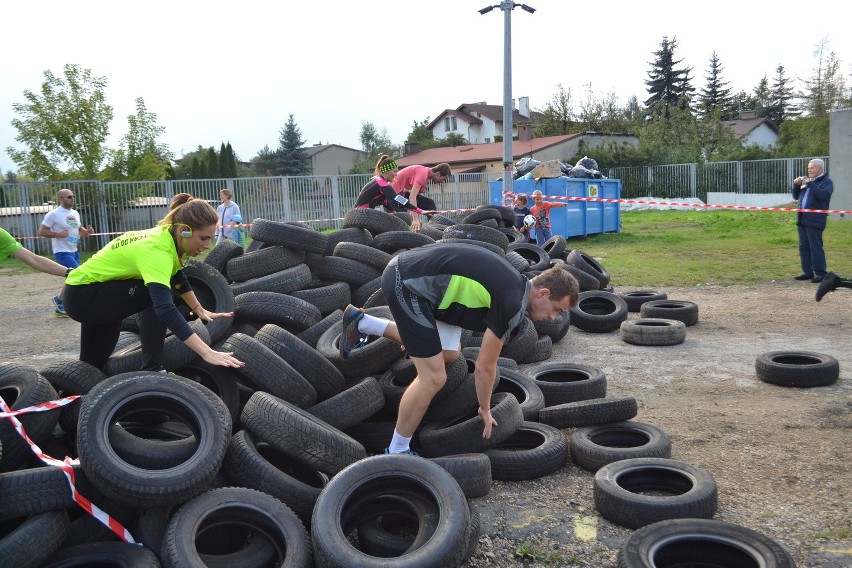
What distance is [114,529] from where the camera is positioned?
3.61 meters

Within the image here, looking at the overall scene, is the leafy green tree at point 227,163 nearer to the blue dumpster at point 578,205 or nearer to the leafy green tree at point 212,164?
the leafy green tree at point 212,164

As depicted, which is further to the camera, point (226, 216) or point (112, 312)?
point (226, 216)

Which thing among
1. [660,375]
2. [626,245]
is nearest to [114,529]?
→ [660,375]

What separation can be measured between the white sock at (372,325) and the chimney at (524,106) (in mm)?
62776

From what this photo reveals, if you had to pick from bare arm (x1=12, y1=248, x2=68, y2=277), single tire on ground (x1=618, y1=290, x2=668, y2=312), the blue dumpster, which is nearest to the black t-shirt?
bare arm (x1=12, y1=248, x2=68, y2=277)

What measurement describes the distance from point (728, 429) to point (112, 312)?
187 inches

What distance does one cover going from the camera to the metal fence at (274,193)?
22734 mm

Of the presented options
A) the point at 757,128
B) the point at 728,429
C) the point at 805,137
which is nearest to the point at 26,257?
the point at 728,429

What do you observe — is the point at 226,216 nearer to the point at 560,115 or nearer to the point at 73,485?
the point at 73,485

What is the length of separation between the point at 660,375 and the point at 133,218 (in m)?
21.8

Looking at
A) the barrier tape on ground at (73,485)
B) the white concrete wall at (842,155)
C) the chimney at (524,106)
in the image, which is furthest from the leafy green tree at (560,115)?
the barrier tape on ground at (73,485)

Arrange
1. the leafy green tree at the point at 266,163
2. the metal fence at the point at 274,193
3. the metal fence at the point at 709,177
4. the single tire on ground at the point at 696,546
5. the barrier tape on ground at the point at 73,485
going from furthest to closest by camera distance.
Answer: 1. the leafy green tree at the point at 266,163
2. the metal fence at the point at 709,177
3. the metal fence at the point at 274,193
4. the barrier tape on ground at the point at 73,485
5. the single tire on ground at the point at 696,546

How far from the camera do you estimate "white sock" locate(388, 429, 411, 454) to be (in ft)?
15.3

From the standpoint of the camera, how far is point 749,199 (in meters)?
33.1
